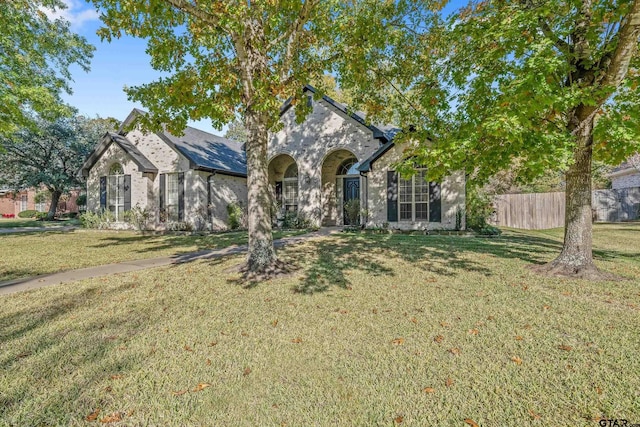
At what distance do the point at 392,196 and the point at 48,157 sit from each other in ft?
86.3

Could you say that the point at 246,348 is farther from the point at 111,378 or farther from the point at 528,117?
the point at 528,117

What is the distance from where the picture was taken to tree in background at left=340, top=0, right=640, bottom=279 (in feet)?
16.7

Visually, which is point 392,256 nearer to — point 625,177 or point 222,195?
point 222,195

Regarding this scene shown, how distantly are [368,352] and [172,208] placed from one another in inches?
629

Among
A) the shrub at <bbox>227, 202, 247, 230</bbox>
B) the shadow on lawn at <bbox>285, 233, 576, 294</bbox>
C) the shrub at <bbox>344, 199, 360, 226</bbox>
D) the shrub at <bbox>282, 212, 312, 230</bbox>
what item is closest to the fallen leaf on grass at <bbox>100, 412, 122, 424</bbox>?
the shadow on lawn at <bbox>285, 233, 576, 294</bbox>

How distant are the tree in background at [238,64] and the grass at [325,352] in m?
2.54

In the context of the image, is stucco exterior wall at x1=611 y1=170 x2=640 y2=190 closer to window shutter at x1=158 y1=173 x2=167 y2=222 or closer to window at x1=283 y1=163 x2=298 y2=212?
window at x1=283 y1=163 x2=298 y2=212

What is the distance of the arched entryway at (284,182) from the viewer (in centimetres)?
1923

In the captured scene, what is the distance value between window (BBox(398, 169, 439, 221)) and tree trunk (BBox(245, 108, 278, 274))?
901 centimetres

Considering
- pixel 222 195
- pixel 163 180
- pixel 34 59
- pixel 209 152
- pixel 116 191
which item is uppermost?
pixel 34 59

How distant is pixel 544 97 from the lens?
486cm

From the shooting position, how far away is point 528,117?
527 cm

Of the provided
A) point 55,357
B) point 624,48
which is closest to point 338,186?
point 624,48

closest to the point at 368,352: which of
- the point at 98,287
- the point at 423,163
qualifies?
the point at 423,163
